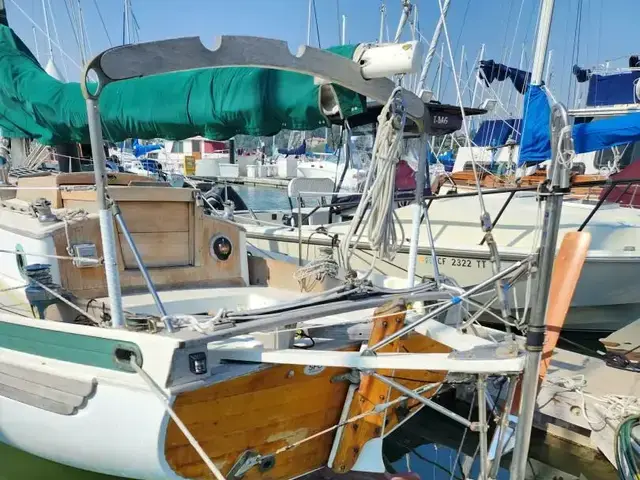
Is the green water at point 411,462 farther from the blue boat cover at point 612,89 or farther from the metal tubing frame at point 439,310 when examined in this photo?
the blue boat cover at point 612,89

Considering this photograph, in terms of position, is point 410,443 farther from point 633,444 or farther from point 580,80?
point 580,80

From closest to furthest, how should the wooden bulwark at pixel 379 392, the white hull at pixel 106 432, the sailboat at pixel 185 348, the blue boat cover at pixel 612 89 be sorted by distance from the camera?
1. the sailboat at pixel 185 348
2. the white hull at pixel 106 432
3. the wooden bulwark at pixel 379 392
4. the blue boat cover at pixel 612 89

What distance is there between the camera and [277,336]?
11.7 ft

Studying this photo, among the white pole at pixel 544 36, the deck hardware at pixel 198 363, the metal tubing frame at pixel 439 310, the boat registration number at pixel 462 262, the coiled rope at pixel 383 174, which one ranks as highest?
the white pole at pixel 544 36

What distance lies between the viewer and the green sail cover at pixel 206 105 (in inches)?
143

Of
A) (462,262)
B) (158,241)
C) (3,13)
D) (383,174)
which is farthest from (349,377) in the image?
(3,13)

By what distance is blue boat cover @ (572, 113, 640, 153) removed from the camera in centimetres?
818

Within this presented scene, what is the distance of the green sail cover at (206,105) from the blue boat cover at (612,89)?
677 inches

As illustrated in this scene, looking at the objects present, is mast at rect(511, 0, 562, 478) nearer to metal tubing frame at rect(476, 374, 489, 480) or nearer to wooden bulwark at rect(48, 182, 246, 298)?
metal tubing frame at rect(476, 374, 489, 480)

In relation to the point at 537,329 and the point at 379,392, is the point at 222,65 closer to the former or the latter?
the point at 537,329

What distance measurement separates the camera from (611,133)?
822 centimetres

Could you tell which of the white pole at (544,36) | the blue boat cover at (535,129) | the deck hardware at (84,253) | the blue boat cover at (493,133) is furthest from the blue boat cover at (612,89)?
the deck hardware at (84,253)

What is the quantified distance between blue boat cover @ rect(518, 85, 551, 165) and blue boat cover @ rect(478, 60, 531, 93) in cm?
1278

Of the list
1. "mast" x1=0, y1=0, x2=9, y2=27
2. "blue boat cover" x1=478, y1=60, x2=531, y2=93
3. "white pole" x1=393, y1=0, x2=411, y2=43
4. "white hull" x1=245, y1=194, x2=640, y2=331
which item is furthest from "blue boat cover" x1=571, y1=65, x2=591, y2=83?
"mast" x1=0, y1=0, x2=9, y2=27
